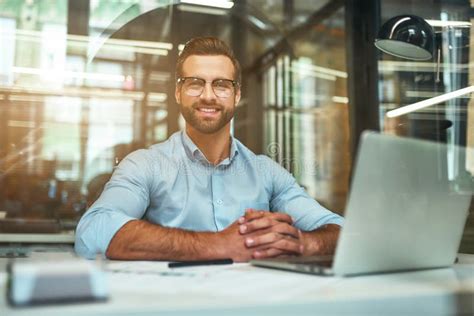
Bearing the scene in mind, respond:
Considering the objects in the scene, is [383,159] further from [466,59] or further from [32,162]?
[32,162]

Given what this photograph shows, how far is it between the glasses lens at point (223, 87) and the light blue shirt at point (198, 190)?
8.4 inches

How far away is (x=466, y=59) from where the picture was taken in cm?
230

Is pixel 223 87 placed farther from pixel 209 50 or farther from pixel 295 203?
pixel 295 203

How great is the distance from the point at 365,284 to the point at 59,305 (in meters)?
0.47

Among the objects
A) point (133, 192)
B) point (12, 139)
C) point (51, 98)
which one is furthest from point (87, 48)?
point (133, 192)

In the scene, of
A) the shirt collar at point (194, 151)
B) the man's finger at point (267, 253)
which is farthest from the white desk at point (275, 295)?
the shirt collar at point (194, 151)

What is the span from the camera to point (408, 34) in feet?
6.42

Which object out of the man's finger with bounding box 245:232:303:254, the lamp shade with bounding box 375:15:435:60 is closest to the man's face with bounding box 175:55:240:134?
the lamp shade with bounding box 375:15:435:60

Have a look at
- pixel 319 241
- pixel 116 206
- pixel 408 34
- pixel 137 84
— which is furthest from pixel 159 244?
pixel 137 84

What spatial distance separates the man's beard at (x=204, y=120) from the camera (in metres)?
2.10

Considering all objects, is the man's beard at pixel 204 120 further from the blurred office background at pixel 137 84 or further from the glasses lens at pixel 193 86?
the blurred office background at pixel 137 84

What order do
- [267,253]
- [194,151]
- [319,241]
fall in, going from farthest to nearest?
1. [194,151]
2. [319,241]
3. [267,253]

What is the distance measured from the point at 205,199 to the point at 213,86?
0.49 metres

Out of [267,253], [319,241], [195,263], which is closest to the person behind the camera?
[195,263]
